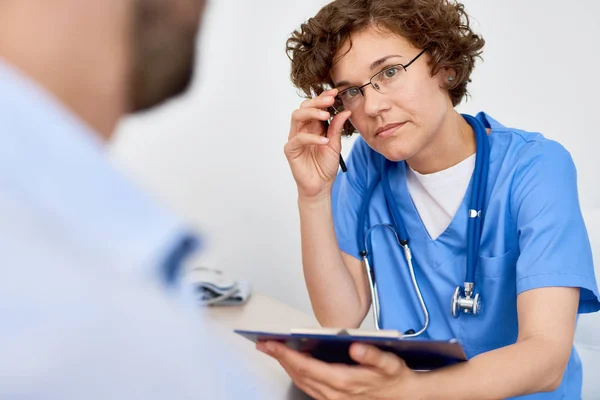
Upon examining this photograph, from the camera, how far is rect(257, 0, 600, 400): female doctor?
1.10m

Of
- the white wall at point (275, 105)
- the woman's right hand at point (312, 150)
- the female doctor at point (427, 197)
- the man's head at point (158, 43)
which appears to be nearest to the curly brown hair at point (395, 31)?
the female doctor at point (427, 197)

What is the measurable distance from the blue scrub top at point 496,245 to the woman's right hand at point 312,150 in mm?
114

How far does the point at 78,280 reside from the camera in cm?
24

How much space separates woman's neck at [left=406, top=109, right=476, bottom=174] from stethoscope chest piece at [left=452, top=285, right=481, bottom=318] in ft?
0.90

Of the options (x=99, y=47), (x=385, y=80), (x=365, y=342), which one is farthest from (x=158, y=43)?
(x=385, y=80)

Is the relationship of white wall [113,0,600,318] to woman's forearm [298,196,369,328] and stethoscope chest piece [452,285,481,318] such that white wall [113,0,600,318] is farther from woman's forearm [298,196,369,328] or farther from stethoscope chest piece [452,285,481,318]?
stethoscope chest piece [452,285,481,318]

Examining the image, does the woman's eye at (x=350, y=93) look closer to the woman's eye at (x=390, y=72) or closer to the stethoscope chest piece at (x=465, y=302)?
the woman's eye at (x=390, y=72)

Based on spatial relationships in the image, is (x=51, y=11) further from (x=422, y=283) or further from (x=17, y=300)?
(x=422, y=283)

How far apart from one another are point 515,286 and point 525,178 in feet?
0.70

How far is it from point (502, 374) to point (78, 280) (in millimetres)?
818

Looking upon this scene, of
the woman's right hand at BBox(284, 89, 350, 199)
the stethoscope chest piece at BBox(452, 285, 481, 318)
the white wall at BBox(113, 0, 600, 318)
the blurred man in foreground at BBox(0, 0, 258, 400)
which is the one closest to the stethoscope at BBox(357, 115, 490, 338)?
the stethoscope chest piece at BBox(452, 285, 481, 318)

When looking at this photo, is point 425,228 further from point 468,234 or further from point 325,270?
point 325,270

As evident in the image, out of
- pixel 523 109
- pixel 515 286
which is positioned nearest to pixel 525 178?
pixel 515 286

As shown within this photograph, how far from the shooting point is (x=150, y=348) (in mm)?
254
